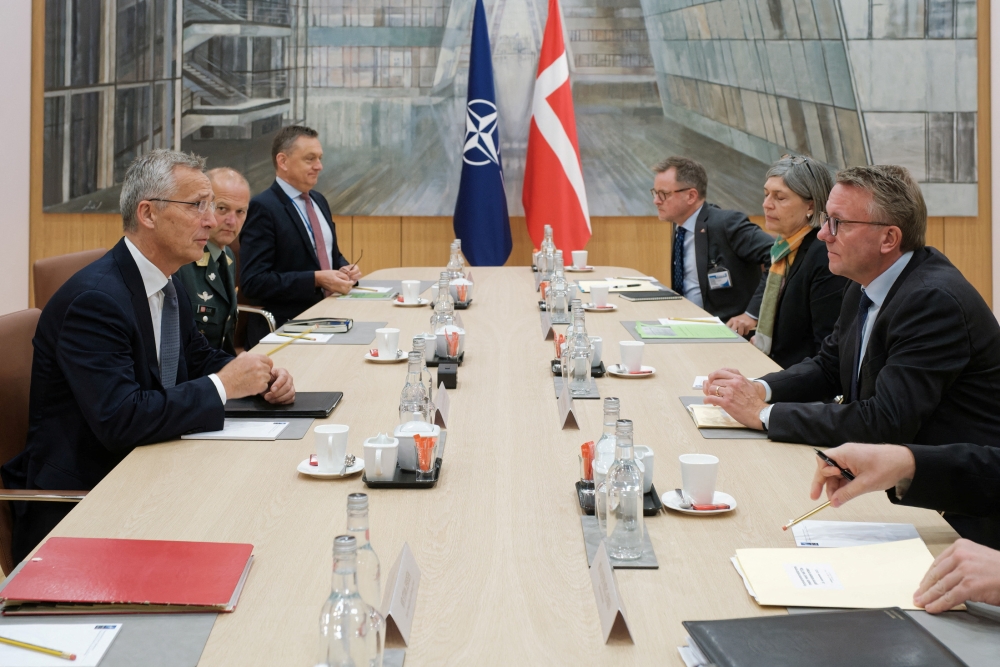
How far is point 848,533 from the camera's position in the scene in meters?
1.51

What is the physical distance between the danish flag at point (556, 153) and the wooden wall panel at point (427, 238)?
64cm

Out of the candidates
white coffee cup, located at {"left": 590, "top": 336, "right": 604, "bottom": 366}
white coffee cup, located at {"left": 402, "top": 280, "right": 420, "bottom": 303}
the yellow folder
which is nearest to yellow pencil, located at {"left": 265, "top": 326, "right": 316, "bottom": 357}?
white coffee cup, located at {"left": 402, "top": 280, "right": 420, "bottom": 303}

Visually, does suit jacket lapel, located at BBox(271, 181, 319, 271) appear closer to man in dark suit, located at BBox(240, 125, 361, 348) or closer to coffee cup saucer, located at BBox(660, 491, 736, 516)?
man in dark suit, located at BBox(240, 125, 361, 348)

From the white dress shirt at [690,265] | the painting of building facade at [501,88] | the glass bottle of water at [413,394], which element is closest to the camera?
the glass bottle of water at [413,394]

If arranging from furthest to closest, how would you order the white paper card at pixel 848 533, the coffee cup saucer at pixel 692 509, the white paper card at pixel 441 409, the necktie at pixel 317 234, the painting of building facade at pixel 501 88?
1. the painting of building facade at pixel 501 88
2. the necktie at pixel 317 234
3. the white paper card at pixel 441 409
4. the coffee cup saucer at pixel 692 509
5. the white paper card at pixel 848 533

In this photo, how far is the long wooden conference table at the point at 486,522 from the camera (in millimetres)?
1190

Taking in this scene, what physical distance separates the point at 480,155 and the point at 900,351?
4.52 meters

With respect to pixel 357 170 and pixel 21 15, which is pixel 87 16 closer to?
pixel 21 15

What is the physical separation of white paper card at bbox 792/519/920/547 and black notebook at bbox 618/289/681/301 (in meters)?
2.65

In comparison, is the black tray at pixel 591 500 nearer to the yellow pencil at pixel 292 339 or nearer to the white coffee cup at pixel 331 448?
the white coffee cup at pixel 331 448

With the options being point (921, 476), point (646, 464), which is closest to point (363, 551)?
point (646, 464)

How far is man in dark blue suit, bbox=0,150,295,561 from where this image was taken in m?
1.99

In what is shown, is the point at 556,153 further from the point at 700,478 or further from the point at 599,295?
the point at 700,478

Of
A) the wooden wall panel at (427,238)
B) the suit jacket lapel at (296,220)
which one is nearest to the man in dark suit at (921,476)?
the suit jacket lapel at (296,220)
